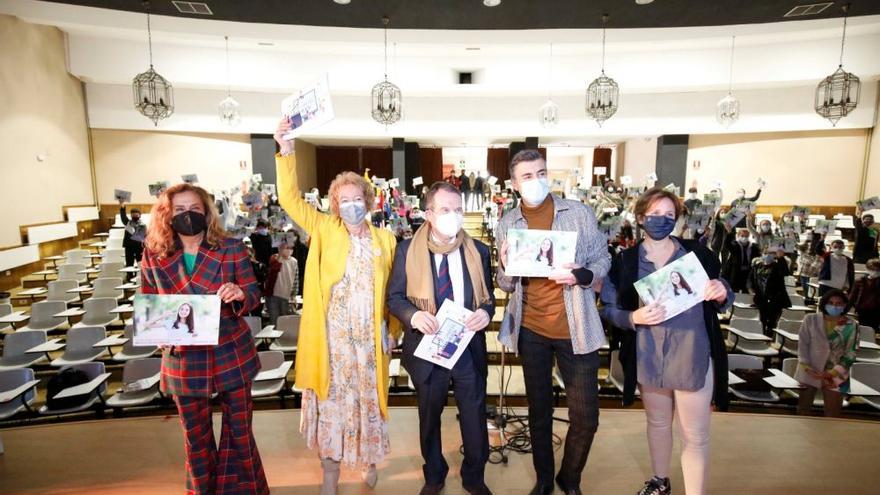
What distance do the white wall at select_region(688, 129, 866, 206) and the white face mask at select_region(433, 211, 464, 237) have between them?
42.4 ft

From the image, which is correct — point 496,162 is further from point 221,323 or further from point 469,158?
point 221,323

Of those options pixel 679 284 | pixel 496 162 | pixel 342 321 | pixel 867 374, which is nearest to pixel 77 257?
pixel 342 321

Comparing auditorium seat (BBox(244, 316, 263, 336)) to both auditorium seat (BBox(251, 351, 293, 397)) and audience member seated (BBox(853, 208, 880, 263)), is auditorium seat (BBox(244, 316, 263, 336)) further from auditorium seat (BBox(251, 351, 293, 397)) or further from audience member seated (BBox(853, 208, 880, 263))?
audience member seated (BBox(853, 208, 880, 263))

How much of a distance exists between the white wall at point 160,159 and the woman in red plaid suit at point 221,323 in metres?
11.2

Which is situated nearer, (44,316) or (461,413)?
(461,413)

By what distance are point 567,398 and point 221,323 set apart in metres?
1.59

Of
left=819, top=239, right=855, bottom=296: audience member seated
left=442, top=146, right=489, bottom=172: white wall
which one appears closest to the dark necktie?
left=819, top=239, right=855, bottom=296: audience member seated

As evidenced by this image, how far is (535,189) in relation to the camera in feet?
6.56

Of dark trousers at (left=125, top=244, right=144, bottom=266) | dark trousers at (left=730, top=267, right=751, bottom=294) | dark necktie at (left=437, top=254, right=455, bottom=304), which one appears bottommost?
dark trousers at (left=730, top=267, right=751, bottom=294)

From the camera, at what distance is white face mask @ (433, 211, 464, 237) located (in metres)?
1.97

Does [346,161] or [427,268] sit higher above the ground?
[346,161]

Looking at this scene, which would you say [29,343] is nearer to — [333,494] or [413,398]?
[413,398]

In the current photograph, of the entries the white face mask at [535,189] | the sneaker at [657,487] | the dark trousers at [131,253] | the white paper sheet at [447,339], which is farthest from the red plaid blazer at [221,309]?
the dark trousers at [131,253]

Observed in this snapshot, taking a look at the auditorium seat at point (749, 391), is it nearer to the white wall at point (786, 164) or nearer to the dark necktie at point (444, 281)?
the dark necktie at point (444, 281)
